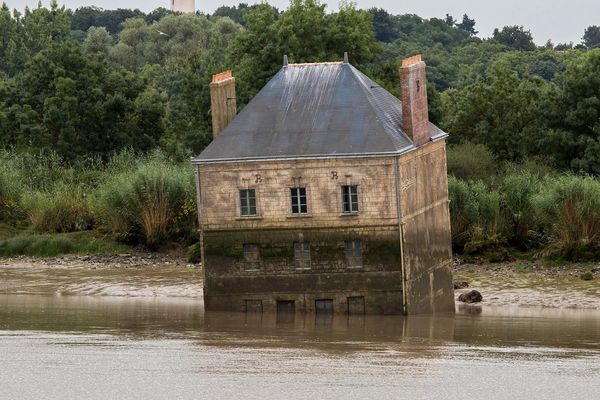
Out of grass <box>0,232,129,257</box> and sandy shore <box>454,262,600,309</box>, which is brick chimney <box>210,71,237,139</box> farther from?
grass <box>0,232,129,257</box>

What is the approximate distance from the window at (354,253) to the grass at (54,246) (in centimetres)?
1675

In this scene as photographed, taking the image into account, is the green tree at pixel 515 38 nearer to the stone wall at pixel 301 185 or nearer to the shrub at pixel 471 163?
the shrub at pixel 471 163

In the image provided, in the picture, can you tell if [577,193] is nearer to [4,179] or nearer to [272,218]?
[272,218]

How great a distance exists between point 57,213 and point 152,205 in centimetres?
543

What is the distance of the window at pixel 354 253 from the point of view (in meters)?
47.9

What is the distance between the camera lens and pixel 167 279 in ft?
188

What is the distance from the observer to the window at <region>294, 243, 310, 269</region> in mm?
48281

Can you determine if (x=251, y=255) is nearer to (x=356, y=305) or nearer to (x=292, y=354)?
(x=356, y=305)

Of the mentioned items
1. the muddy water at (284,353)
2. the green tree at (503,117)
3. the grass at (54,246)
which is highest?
the green tree at (503,117)

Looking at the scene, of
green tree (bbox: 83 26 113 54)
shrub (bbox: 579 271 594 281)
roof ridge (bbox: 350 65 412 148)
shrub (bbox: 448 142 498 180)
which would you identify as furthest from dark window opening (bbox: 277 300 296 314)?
green tree (bbox: 83 26 113 54)

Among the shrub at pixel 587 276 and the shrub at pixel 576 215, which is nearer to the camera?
the shrub at pixel 587 276

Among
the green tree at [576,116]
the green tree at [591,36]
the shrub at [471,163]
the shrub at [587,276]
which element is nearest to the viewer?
the shrub at [587,276]

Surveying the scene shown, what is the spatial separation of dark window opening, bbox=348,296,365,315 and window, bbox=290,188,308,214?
2677 millimetres

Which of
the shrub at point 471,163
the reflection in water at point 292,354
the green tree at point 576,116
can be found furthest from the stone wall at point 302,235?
the green tree at point 576,116
